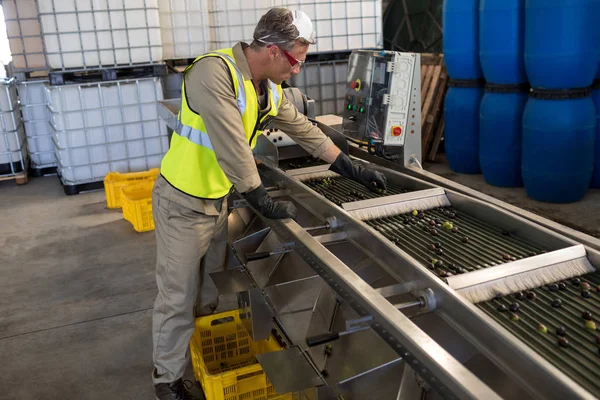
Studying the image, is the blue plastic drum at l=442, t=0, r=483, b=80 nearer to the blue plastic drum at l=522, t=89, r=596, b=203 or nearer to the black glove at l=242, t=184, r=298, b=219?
the blue plastic drum at l=522, t=89, r=596, b=203

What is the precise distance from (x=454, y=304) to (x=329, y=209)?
2.97ft

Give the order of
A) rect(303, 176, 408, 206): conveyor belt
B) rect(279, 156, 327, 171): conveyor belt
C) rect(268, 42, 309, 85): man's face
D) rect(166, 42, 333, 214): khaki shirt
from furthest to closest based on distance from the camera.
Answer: rect(279, 156, 327, 171): conveyor belt, rect(303, 176, 408, 206): conveyor belt, rect(268, 42, 309, 85): man's face, rect(166, 42, 333, 214): khaki shirt

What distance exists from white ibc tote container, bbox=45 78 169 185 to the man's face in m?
3.84

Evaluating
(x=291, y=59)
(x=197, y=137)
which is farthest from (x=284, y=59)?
(x=197, y=137)

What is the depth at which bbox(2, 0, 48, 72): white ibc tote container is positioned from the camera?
19.7 feet

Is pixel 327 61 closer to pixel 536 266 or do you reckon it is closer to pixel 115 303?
pixel 115 303

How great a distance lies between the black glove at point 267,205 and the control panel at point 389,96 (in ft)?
2.92

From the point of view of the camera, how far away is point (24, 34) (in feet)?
19.9

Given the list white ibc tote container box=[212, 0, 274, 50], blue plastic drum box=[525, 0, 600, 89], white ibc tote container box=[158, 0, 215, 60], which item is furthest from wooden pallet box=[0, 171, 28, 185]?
blue plastic drum box=[525, 0, 600, 89]

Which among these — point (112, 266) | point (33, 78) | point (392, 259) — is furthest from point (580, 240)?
point (33, 78)

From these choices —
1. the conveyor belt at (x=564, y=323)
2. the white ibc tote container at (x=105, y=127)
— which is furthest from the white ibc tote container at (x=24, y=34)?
the conveyor belt at (x=564, y=323)

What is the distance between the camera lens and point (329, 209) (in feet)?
7.57

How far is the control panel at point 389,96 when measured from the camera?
282cm

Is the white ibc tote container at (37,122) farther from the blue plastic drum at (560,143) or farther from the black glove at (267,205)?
the blue plastic drum at (560,143)
